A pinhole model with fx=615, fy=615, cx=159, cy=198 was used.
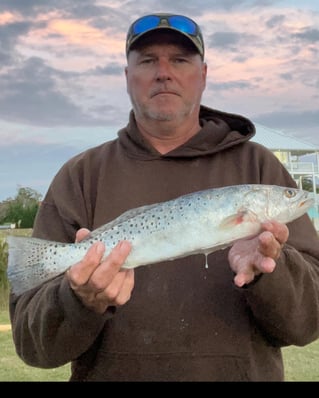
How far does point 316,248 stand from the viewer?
137 inches

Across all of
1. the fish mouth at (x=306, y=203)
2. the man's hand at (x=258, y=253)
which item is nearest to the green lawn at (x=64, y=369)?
the fish mouth at (x=306, y=203)

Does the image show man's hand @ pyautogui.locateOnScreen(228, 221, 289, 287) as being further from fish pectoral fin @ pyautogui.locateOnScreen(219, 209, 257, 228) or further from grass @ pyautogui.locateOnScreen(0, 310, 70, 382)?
grass @ pyautogui.locateOnScreen(0, 310, 70, 382)

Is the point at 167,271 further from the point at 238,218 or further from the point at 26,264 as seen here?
the point at 26,264

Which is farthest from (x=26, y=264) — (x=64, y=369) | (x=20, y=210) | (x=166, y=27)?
(x=20, y=210)

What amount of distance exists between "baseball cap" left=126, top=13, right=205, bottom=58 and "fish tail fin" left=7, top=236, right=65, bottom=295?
1.44 metres

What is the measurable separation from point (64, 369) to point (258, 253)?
536 centimetres

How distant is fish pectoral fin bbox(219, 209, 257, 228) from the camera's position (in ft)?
9.82

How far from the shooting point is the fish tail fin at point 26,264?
10.4 feet

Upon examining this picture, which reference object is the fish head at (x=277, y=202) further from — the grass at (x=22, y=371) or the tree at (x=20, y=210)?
the tree at (x=20, y=210)

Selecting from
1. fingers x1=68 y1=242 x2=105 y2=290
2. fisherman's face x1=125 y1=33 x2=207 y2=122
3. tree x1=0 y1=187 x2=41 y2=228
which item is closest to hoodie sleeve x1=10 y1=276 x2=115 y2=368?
fingers x1=68 y1=242 x2=105 y2=290

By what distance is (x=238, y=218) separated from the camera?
9.87ft

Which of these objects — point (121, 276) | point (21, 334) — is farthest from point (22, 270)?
point (121, 276)

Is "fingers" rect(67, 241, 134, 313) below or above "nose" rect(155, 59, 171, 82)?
below

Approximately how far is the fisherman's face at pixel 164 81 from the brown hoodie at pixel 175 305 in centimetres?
28
